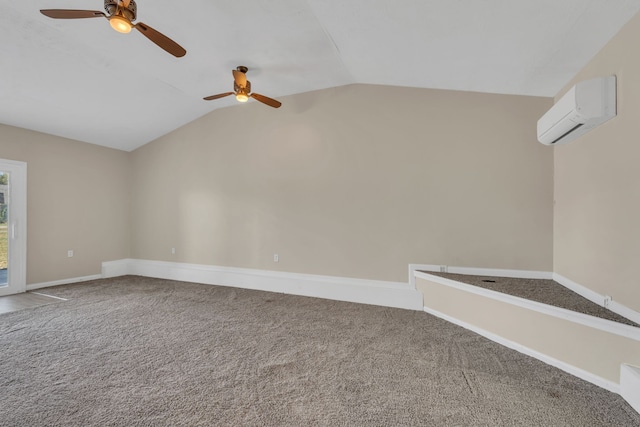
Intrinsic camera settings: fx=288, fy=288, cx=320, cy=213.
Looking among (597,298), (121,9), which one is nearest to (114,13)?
(121,9)

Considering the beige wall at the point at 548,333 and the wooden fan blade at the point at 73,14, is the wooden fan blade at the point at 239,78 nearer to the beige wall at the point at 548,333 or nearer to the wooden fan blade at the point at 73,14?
the wooden fan blade at the point at 73,14

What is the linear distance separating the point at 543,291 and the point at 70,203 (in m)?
7.15

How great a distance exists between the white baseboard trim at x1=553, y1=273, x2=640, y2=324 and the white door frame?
741 cm

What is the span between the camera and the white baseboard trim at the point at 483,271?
3392 mm

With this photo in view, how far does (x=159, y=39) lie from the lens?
7.74 ft

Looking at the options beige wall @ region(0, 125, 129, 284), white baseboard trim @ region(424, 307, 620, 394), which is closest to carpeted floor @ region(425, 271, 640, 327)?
white baseboard trim @ region(424, 307, 620, 394)

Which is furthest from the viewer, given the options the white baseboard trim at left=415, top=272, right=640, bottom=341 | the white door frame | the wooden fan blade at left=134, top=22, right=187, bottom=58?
the white door frame

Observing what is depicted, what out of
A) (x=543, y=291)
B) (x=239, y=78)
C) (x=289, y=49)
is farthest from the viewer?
(x=239, y=78)

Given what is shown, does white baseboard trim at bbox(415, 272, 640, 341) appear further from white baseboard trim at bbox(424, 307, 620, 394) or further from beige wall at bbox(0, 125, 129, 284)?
beige wall at bbox(0, 125, 129, 284)

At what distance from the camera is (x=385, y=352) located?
2613mm

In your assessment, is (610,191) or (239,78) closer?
(610,191)

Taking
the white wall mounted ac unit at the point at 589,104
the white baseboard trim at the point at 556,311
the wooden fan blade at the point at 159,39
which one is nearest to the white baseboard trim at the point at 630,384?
the white baseboard trim at the point at 556,311

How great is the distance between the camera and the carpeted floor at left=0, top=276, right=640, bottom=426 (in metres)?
1.78

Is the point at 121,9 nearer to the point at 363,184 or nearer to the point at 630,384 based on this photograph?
the point at 363,184
